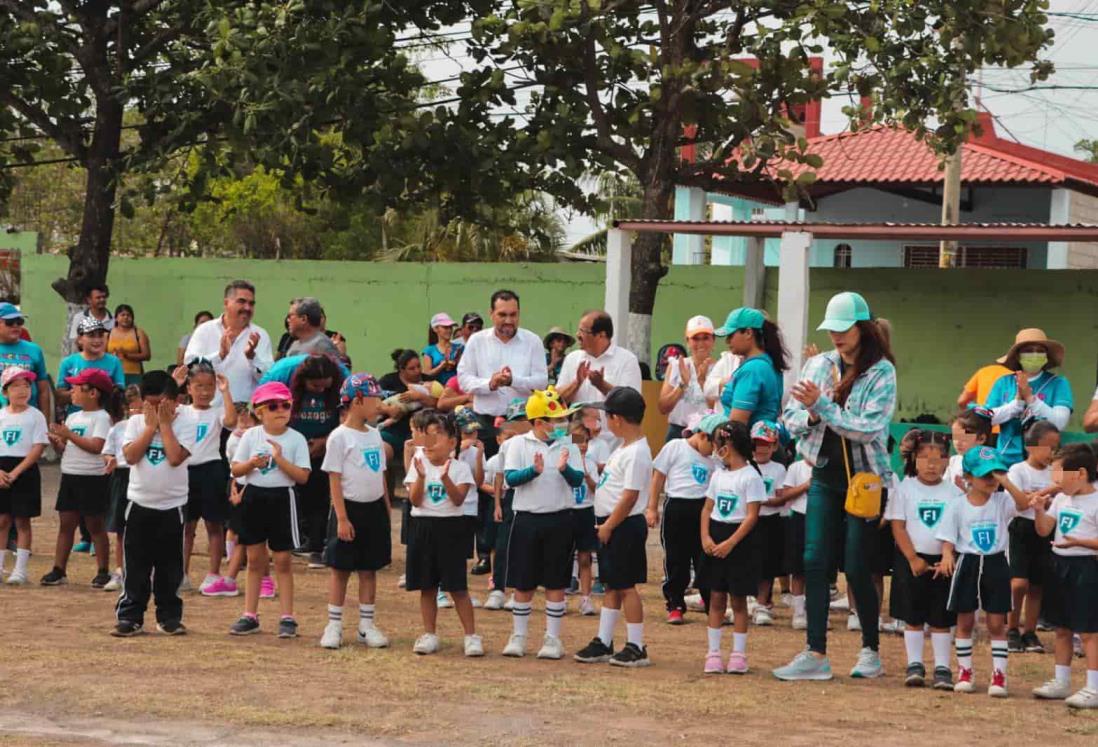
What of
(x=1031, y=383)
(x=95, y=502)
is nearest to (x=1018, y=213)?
(x=1031, y=383)

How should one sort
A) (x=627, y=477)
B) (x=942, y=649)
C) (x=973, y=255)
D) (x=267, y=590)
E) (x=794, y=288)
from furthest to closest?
(x=973, y=255), (x=794, y=288), (x=267, y=590), (x=627, y=477), (x=942, y=649)

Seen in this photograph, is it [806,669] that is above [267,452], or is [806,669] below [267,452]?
below

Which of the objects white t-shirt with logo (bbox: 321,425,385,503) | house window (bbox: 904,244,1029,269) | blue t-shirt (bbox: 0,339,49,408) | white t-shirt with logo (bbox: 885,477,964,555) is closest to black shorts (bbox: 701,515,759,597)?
white t-shirt with logo (bbox: 885,477,964,555)

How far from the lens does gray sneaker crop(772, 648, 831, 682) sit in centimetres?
868

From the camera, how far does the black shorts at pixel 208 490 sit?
1121 centimetres

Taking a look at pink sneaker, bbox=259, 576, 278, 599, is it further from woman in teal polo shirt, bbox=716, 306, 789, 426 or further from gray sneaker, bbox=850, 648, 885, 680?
gray sneaker, bbox=850, 648, 885, 680

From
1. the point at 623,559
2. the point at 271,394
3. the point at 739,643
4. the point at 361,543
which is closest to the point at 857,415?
the point at 739,643

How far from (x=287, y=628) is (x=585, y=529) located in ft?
5.86

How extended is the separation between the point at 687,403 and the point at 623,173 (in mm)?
8473

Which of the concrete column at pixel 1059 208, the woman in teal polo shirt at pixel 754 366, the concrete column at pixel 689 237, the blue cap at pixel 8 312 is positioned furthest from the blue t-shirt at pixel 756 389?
the concrete column at pixel 689 237

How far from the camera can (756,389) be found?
9797 millimetres

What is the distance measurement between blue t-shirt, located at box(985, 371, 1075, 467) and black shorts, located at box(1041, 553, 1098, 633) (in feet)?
7.15

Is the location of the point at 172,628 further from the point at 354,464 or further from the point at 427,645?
the point at 427,645

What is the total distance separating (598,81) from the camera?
60.9 ft
